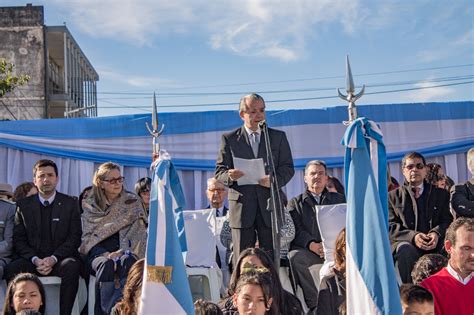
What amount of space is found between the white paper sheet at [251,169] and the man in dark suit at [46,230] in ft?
5.56

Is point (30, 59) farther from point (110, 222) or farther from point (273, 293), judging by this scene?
point (273, 293)

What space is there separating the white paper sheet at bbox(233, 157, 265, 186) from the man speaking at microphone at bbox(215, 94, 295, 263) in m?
0.04

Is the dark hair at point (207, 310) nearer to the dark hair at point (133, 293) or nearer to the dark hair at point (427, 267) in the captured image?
the dark hair at point (133, 293)

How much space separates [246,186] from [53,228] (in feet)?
6.22

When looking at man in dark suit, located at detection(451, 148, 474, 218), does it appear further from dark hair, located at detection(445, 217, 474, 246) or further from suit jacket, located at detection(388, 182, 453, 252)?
dark hair, located at detection(445, 217, 474, 246)

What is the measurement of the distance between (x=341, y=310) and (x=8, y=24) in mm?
22070

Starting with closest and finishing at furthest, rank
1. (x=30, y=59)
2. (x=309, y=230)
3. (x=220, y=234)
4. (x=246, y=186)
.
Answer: (x=246, y=186)
(x=309, y=230)
(x=220, y=234)
(x=30, y=59)

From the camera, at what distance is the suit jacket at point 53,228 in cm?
521

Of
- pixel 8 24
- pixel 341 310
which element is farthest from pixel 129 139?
pixel 8 24

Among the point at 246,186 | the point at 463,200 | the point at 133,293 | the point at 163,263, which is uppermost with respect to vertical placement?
the point at 246,186

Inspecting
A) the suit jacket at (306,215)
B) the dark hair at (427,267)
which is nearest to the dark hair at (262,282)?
the dark hair at (427,267)

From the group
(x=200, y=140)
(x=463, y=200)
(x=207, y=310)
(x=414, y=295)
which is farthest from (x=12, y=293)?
(x=200, y=140)

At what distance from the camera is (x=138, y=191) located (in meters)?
6.17

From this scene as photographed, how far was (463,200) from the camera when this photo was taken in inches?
198
